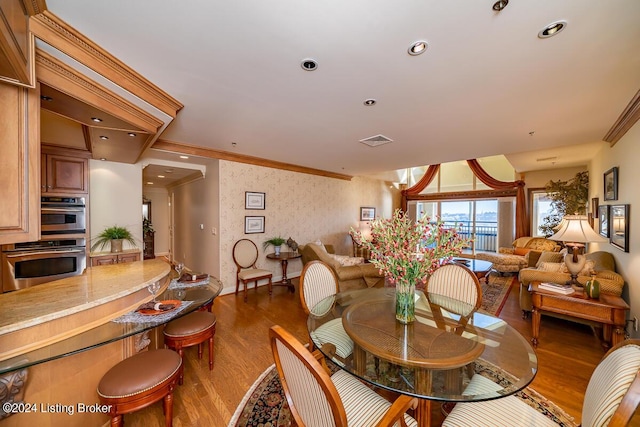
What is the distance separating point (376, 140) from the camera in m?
3.62

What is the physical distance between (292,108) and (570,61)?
7.34 feet

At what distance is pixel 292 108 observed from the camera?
2.54 meters

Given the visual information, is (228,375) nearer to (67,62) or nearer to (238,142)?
(67,62)

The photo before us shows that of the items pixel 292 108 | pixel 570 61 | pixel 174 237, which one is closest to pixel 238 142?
pixel 292 108

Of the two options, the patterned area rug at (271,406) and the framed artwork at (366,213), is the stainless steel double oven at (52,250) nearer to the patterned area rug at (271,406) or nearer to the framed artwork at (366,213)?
the patterned area rug at (271,406)

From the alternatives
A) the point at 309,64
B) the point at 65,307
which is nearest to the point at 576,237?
the point at 309,64

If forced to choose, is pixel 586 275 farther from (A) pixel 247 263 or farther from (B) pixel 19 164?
(B) pixel 19 164

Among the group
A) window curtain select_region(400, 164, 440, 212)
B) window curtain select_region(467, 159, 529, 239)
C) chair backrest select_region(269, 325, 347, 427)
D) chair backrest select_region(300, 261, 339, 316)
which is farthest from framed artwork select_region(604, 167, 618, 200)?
window curtain select_region(400, 164, 440, 212)

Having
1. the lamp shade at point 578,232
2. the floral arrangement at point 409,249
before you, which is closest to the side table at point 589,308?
the lamp shade at point 578,232

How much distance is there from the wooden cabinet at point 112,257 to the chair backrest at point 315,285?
3.15m

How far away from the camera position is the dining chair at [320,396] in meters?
0.84

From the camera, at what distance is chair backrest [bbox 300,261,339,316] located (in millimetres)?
2238

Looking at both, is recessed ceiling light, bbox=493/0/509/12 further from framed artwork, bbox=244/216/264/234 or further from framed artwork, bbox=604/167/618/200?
framed artwork, bbox=244/216/264/234

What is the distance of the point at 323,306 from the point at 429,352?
1.05 metres
